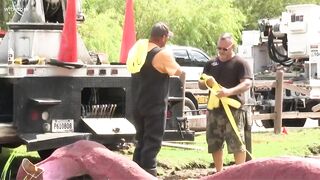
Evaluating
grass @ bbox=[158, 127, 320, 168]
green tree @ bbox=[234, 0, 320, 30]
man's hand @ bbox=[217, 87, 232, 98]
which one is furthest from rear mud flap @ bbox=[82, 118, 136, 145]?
green tree @ bbox=[234, 0, 320, 30]

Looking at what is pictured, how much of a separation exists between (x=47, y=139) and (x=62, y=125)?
1.20ft

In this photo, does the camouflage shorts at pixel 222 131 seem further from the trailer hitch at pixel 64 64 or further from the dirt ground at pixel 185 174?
the trailer hitch at pixel 64 64

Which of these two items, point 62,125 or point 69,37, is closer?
point 69,37

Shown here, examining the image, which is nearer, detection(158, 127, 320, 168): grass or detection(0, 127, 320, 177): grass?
detection(0, 127, 320, 177): grass

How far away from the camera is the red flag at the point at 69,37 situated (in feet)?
25.4

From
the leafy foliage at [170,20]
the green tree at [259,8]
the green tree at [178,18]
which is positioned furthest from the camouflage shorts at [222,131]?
the green tree at [259,8]

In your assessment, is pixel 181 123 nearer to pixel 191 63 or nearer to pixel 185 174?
pixel 185 174

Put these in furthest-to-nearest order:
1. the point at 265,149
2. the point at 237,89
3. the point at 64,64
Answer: the point at 265,149, the point at 64,64, the point at 237,89

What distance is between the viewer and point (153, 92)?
6910 mm

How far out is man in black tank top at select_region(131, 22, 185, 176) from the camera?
6.89 meters

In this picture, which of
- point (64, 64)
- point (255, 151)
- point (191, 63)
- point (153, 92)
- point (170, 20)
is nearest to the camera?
point (153, 92)


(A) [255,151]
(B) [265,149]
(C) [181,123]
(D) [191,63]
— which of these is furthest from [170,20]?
Answer: (C) [181,123]

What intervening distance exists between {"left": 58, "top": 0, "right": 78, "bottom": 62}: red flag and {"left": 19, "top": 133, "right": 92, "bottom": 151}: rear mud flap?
85 centimetres

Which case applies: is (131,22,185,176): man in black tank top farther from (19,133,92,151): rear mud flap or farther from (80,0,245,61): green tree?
(80,0,245,61): green tree
